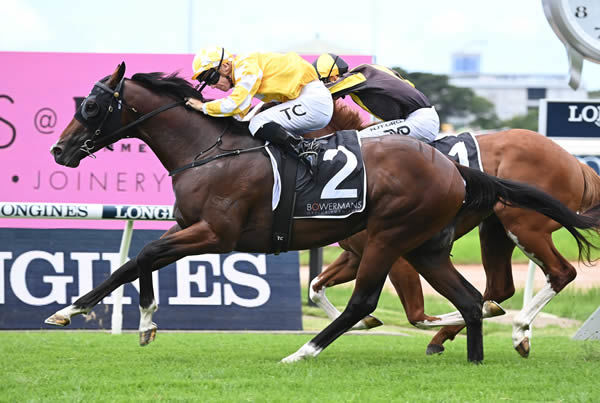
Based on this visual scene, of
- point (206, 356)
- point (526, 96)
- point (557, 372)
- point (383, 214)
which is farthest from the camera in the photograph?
point (526, 96)

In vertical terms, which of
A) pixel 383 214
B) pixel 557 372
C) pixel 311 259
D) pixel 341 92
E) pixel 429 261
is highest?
pixel 341 92

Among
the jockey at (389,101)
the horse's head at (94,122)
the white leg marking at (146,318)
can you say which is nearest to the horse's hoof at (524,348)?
the jockey at (389,101)

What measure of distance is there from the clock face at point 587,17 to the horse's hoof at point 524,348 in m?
3.08

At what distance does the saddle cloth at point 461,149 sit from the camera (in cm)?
604

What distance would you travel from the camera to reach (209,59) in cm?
538

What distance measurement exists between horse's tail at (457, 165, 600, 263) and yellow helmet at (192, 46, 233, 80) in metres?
1.62

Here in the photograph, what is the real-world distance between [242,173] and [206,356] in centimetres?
127

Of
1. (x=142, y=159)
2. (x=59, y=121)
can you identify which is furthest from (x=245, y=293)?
(x=59, y=121)

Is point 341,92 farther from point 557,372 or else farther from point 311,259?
point 311,259

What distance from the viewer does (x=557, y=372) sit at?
16.1 feet

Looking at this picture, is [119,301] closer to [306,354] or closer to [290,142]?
[306,354]

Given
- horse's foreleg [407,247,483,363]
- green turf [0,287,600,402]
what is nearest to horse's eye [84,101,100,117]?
green turf [0,287,600,402]

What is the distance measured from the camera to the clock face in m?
7.70

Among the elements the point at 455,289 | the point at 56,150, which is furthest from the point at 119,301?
the point at 455,289
